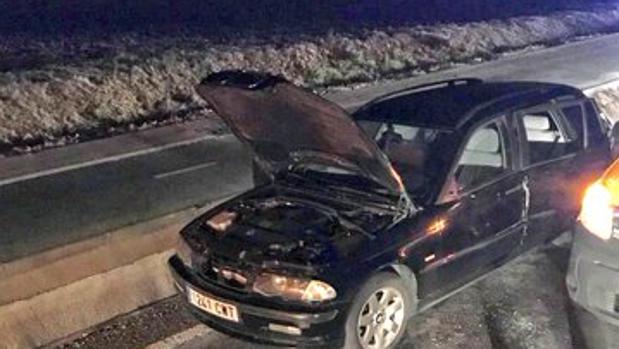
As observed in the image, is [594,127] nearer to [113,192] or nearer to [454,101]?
[454,101]

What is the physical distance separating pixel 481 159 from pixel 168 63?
33.4 feet

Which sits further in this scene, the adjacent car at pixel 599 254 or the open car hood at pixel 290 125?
the open car hood at pixel 290 125

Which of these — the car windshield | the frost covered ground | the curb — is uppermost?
the car windshield

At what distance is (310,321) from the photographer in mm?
4512

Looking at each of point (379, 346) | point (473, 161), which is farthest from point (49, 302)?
point (473, 161)

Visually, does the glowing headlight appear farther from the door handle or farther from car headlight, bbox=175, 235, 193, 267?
the door handle

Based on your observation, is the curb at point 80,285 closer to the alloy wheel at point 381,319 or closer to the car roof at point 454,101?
the alloy wheel at point 381,319

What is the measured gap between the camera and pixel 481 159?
5.65 m

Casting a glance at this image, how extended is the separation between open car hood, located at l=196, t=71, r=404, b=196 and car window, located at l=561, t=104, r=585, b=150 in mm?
2206

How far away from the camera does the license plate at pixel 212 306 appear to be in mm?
4684

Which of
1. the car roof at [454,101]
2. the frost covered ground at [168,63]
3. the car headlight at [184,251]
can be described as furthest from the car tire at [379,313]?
the frost covered ground at [168,63]

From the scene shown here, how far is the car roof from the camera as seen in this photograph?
564 cm

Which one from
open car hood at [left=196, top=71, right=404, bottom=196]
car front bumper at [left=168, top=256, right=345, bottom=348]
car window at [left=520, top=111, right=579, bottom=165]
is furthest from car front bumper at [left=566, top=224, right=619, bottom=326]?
car front bumper at [left=168, top=256, right=345, bottom=348]

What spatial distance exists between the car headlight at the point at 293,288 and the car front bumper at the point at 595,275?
5.00 feet
